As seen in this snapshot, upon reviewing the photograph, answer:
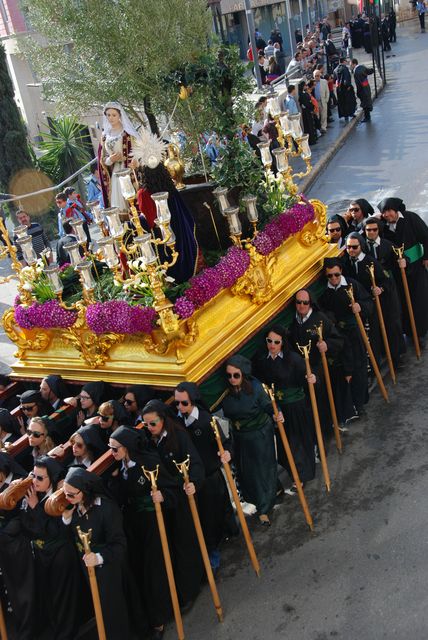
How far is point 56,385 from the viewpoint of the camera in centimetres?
711

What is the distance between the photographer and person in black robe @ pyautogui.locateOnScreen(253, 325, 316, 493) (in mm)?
6680

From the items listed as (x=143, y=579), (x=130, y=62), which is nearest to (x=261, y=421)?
(x=143, y=579)

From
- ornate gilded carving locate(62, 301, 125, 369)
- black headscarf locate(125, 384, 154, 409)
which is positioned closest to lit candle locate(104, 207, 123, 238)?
ornate gilded carving locate(62, 301, 125, 369)

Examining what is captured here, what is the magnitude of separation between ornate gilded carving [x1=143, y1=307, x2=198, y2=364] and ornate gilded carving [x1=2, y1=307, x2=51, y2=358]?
53.9 inches

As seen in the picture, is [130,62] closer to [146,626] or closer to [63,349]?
[63,349]

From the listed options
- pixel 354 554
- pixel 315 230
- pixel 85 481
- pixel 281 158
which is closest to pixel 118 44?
pixel 281 158

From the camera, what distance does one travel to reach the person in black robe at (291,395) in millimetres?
6680

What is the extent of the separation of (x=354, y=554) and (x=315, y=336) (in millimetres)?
2037

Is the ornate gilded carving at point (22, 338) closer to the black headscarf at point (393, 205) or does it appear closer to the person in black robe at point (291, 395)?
the person in black robe at point (291, 395)

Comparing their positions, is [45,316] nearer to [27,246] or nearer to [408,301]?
[27,246]

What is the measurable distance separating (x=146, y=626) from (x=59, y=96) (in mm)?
6471

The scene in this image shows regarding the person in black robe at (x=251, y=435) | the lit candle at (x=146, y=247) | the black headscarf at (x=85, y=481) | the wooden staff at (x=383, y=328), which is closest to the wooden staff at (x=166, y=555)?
the black headscarf at (x=85, y=481)

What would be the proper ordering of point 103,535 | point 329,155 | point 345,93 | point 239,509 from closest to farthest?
1. point 103,535
2. point 239,509
3. point 329,155
4. point 345,93

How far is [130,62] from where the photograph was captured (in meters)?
8.38
